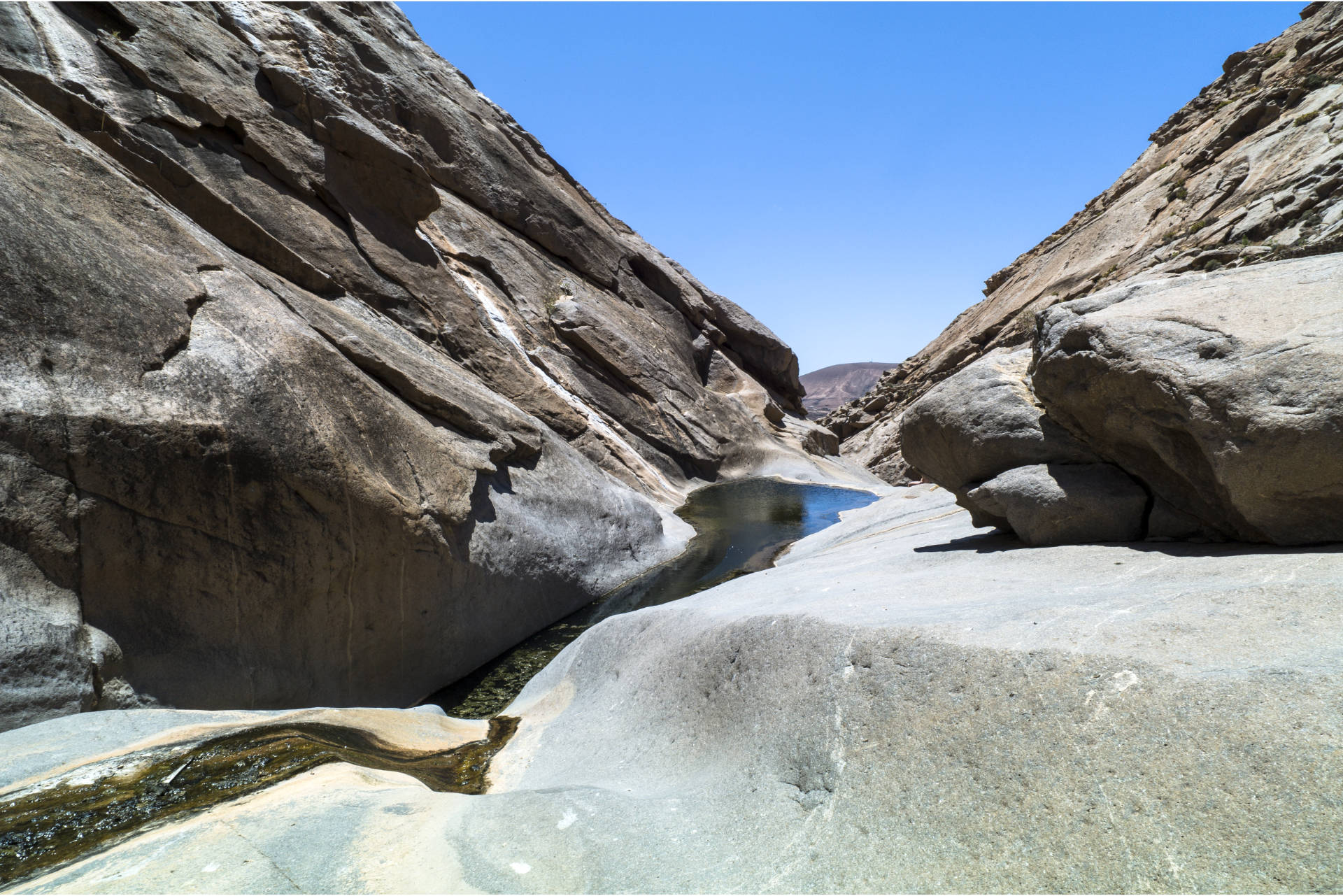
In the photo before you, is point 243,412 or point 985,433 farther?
point 985,433

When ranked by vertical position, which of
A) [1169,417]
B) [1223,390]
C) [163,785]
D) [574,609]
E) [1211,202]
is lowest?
[574,609]

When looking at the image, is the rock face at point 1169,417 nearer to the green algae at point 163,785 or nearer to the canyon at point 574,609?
the canyon at point 574,609

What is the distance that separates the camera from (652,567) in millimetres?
13836

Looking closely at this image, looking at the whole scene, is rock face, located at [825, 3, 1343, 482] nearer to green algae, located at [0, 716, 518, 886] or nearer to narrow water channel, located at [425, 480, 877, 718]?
narrow water channel, located at [425, 480, 877, 718]

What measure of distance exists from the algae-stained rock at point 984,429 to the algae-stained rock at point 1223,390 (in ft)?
1.33

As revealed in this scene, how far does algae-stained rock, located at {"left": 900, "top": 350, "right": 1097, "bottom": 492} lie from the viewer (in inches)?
264

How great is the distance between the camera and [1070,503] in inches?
243

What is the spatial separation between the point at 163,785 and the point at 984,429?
676 centimetres

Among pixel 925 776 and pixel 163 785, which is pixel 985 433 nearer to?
pixel 925 776

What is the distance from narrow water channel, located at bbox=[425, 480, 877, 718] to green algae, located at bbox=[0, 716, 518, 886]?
273 centimetres

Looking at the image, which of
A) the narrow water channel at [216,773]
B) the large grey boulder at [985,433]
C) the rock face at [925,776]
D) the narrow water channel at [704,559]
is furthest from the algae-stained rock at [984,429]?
the narrow water channel at [704,559]

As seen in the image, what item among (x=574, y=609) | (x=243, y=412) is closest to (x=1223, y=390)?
(x=243, y=412)

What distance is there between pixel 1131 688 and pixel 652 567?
11.1 meters

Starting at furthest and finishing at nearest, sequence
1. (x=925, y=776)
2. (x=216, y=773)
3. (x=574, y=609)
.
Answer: (x=574, y=609), (x=216, y=773), (x=925, y=776)
